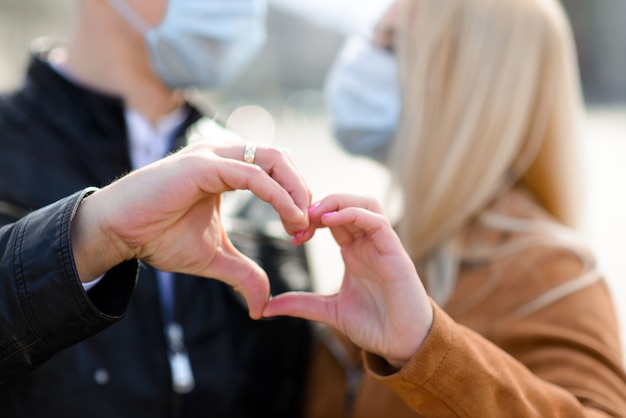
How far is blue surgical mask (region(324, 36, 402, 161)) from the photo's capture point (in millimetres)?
2645

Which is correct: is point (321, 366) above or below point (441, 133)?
below

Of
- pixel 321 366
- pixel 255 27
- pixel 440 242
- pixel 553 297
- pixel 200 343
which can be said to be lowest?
pixel 321 366

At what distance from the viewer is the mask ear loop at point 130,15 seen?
94.2 inches

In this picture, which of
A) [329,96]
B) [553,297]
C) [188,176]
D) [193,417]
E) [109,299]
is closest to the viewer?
[188,176]

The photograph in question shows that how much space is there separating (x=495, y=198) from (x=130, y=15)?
4.42 ft

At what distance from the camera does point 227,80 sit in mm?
2777

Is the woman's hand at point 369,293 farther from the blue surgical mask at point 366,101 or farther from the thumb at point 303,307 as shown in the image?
the blue surgical mask at point 366,101

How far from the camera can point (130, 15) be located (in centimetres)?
240

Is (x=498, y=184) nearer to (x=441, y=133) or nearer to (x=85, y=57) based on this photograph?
(x=441, y=133)

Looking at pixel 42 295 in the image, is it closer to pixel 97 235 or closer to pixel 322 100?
pixel 97 235

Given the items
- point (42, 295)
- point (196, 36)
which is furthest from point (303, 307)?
point (196, 36)

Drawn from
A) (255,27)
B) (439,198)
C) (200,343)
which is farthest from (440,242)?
(255,27)

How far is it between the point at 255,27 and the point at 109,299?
4.73 feet

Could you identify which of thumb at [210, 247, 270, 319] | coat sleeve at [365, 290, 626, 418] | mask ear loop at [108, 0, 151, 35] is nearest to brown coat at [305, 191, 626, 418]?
coat sleeve at [365, 290, 626, 418]
